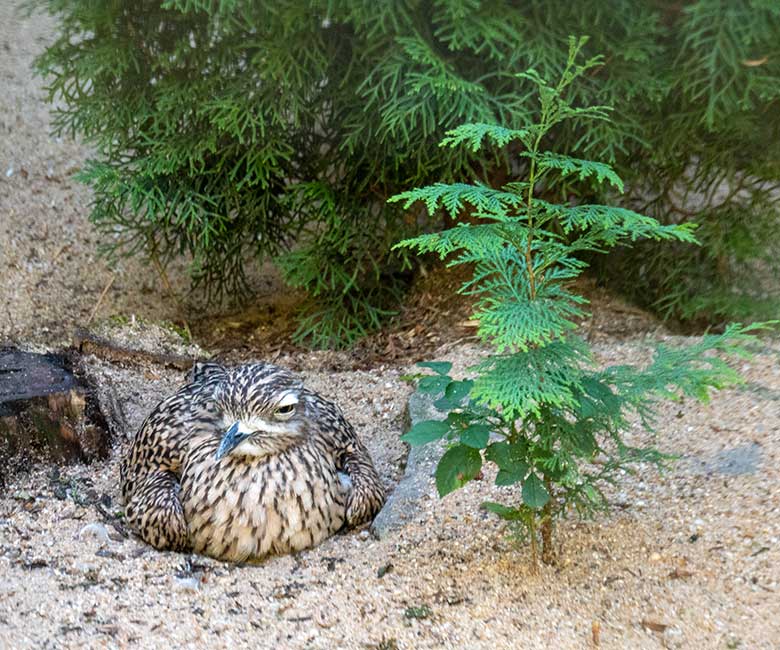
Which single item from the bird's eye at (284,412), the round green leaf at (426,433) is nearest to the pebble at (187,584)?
the bird's eye at (284,412)

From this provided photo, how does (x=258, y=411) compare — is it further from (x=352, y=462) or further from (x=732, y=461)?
(x=732, y=461)

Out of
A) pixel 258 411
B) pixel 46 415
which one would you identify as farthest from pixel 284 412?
pixel 46 415

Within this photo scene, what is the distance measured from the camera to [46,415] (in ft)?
15.2

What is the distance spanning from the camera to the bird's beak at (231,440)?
392cm

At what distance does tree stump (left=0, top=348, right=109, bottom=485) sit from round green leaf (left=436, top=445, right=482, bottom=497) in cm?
205

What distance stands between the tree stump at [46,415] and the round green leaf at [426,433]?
198 centimetres

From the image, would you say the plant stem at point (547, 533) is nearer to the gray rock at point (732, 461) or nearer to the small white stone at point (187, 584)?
the gray rock at point (732, 461)

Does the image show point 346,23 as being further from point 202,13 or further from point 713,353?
point 713,353

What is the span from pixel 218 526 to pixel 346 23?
2.59m

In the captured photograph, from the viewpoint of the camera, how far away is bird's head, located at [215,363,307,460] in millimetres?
3988

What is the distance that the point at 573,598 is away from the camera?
11.5ft

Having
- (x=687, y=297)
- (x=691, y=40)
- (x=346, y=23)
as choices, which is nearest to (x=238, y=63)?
(x=346, y=23)

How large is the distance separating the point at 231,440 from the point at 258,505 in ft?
1.01

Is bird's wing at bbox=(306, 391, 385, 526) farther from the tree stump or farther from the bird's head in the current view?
the tree stump
